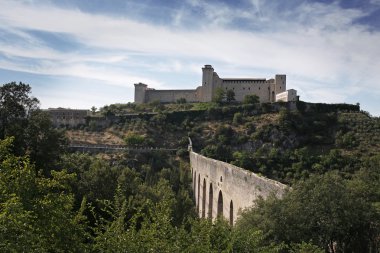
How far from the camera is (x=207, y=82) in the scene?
79938 mm

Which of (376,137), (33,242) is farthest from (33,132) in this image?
(376,137)

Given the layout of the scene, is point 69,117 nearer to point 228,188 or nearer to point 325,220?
point 228,188

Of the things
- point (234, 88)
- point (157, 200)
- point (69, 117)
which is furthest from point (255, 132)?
point (157, 200)

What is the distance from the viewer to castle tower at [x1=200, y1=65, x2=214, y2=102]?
3136 inches

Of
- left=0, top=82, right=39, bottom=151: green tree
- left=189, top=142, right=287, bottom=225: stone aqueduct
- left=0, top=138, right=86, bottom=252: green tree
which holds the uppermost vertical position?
left=0, top=82, right=39, bottom=151: green tree

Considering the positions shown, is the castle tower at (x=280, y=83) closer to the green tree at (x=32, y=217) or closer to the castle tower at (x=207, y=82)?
the castle tower at (x=207, y=82)

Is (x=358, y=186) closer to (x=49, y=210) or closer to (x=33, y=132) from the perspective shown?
(x=49, y=210)

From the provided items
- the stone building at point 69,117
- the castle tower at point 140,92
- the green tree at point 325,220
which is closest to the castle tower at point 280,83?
the castle tower at point 140,92

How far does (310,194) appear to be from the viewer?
35.8 feet

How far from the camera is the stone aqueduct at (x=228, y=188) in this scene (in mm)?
15648

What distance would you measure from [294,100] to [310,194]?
198 ft

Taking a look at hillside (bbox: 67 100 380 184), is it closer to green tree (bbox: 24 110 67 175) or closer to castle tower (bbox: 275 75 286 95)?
castle tower (bbox: 275 75 286 95)

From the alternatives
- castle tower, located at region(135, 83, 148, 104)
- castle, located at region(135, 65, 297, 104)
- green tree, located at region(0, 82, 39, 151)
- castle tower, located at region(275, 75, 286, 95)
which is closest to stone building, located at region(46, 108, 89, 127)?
castle tower, located at region(135, 83, 148, 104)

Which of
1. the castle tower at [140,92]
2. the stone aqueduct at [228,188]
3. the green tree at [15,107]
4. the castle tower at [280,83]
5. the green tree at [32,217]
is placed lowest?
the stone aqueduct at [228,188]
